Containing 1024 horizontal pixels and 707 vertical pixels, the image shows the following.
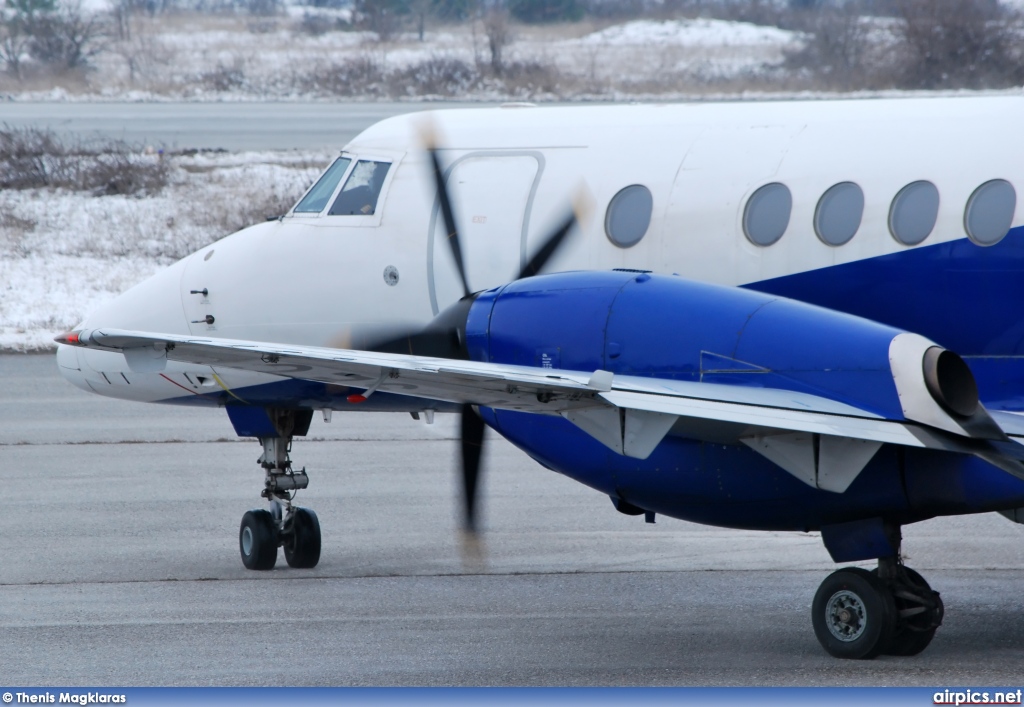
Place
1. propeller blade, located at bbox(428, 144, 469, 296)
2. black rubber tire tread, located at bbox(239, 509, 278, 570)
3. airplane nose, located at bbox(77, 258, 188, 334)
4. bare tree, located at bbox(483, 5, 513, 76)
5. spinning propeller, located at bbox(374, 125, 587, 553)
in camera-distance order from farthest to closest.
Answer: bare tree, located at bbox(483, 5, 513, 76)
black rubber tire tread, located at bbox(239, 509, 278, 570)
airplane nose, located at bbox(77, 258, 188, 334)
propeller blade, located at bbox(428, 144, 469, 296)
spinning propeller, located at bbox(374, 125, 587, 553)

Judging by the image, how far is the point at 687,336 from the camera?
24.5 ft

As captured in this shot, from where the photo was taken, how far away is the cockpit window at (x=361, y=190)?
10266 millimetres

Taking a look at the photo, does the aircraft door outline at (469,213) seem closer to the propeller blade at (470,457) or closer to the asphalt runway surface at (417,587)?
the propeller blade at (470,457)

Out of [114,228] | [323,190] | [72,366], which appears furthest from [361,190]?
[114,228]

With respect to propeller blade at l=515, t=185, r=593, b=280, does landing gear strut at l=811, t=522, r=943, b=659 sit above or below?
below

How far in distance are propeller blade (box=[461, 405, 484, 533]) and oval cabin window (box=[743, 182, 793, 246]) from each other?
7.28ft

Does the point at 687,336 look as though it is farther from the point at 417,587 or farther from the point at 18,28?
the point at 18,28

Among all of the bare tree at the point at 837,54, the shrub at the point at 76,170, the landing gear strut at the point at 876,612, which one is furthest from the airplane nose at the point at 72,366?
the bare tree at the point at 837,54

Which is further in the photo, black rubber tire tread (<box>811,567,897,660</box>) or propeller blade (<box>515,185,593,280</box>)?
propeller blade (<box>515,185,593,280</box>)

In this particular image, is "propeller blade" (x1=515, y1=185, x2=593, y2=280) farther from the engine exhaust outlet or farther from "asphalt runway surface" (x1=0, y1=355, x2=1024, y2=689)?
the engine exhaust outlet

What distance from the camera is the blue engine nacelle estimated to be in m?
7.21
